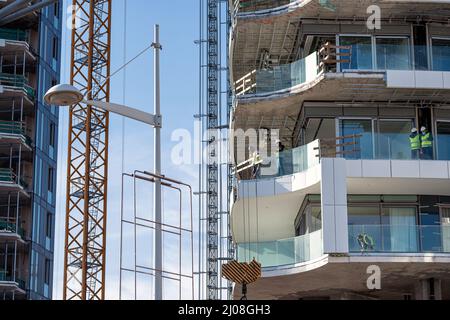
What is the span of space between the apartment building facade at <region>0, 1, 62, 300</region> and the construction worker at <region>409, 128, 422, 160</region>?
39.7 meters

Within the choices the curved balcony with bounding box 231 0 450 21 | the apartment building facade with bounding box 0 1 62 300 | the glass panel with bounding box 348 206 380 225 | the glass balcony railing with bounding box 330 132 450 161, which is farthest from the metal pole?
the apartment building facade with bounding box 0 1 62 300

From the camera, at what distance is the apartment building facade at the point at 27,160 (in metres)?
76.9

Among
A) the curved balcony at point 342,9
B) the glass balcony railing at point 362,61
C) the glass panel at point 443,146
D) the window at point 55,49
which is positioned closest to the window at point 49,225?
the window at point 55,49

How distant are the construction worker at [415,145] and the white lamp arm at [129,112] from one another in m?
14.1

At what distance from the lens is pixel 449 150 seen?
140 ft

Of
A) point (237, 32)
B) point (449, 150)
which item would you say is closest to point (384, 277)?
point (449, 150)

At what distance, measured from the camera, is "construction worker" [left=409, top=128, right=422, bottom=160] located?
41906mm

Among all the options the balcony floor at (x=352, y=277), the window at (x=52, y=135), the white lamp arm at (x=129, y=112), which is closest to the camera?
the white lamp arm at (x=129, y=112)

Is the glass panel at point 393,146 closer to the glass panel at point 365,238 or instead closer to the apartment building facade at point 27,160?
the glass panel at point 365,238

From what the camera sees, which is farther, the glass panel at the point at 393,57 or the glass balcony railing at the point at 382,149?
the glass panel at the point at 393,57

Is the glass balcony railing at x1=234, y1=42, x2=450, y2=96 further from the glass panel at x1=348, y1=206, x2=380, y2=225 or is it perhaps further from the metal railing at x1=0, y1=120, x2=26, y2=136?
the metal railing at x1=0, y1=120, x2=26, y2=136

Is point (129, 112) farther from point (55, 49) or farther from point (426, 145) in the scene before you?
point (55, 49)
